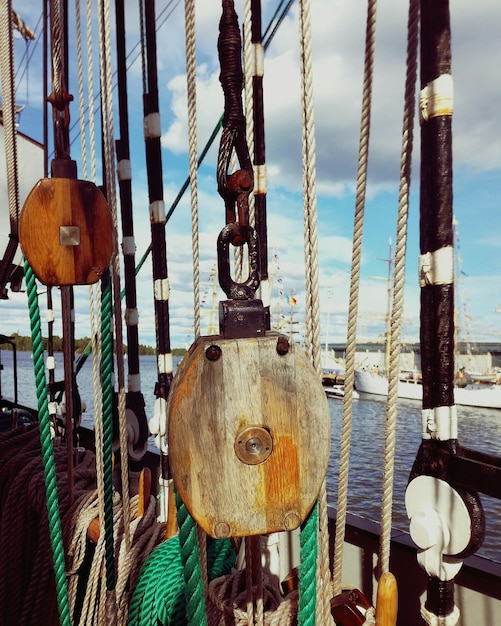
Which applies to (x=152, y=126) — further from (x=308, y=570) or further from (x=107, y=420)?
(x=308, y=570)

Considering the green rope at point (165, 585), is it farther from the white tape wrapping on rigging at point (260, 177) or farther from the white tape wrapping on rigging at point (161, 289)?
the white tape wrapping on rigging at point (260, 177)

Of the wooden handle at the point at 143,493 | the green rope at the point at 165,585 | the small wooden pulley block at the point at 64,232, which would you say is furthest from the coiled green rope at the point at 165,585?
the small wooden pulley block at the point at 64,232

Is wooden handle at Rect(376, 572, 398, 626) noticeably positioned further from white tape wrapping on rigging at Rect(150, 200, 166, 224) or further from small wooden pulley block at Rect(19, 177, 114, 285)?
white tape wrapping on rigging at Rect(150, 200, 166, 224)

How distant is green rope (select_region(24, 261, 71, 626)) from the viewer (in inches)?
51.1

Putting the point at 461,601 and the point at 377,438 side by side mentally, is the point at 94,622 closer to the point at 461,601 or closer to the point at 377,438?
the point at 461,601

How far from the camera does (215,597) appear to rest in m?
1.28

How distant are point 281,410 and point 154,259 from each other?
155cm

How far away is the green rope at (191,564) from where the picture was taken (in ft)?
2.80

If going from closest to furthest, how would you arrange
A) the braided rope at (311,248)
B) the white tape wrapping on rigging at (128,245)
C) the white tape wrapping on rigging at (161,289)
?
the braided rope at (311,248), the white tape wrapping on rigging at (161,289), the white tape wrapping on rigging at (128,245)

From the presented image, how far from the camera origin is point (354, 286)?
52.7 inches

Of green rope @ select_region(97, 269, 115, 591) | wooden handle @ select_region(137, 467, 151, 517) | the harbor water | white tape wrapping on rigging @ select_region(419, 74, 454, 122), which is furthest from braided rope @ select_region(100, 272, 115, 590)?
the harbor water

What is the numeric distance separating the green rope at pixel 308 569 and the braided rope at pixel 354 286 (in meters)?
0.29

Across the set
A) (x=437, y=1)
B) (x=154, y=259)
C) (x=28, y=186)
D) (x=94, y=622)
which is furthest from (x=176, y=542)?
(x=28, y=186)

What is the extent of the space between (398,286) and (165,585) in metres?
0.98
